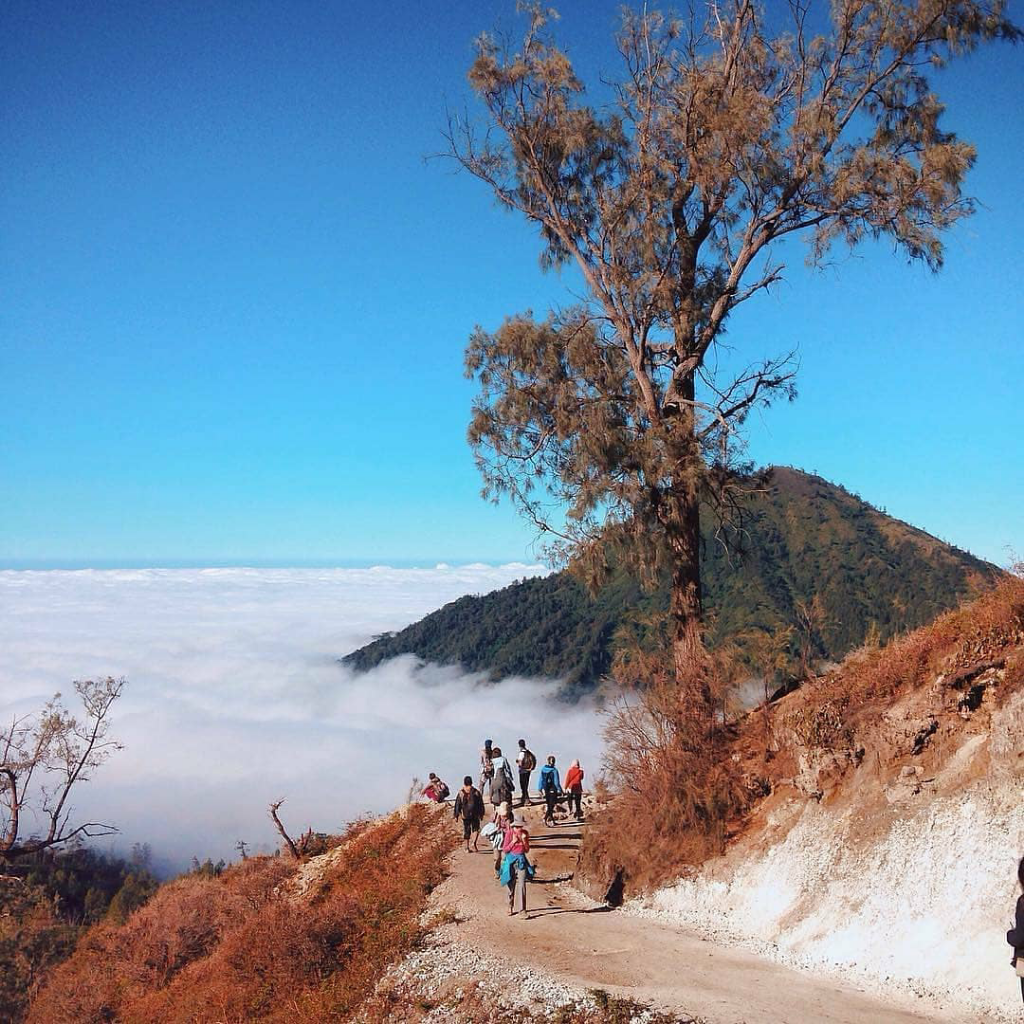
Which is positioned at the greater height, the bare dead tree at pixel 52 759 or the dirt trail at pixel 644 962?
the dirt trail at pixel 644 962

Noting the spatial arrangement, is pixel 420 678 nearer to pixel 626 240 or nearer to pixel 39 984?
pixel 39 984

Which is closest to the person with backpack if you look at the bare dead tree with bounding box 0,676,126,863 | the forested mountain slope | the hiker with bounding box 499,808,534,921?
the hiker with bounding box 499,808,534,921

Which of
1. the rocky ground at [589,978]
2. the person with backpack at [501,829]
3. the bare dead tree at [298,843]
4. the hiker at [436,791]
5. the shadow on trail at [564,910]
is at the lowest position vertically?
the bare dead tree at [298,843]

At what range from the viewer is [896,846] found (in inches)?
380

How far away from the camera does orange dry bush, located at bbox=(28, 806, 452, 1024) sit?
37.7ft

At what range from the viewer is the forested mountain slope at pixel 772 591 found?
378 ft

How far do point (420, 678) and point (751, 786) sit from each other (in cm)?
18630

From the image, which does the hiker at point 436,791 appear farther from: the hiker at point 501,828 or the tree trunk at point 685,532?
the tree trunk at point 685,532

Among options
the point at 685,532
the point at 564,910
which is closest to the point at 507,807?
the point at 564,910

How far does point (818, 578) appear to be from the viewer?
5069 inches

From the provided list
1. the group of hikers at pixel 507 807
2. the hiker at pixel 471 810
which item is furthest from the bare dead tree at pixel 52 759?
the hiker at pixel 471 810

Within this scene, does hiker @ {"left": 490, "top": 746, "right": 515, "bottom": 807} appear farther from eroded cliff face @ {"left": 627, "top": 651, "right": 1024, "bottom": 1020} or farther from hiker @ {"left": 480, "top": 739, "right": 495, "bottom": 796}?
eroded cliff face @ {"left": 627, "top": 651, "right": 1024, "bottom": 1020}

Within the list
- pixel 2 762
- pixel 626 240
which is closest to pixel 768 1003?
pixel 626 240

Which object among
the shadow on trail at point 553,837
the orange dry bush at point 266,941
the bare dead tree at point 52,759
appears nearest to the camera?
the orange dry bush at point 266,941
